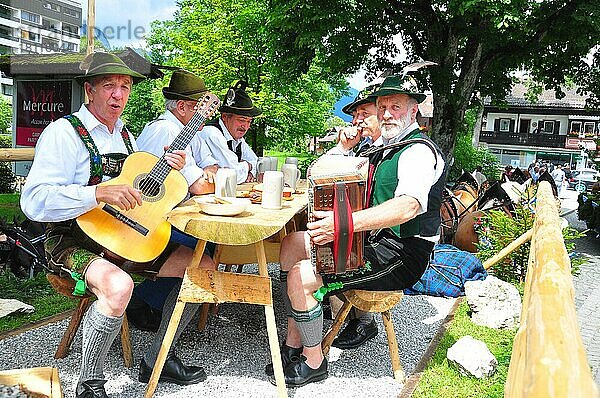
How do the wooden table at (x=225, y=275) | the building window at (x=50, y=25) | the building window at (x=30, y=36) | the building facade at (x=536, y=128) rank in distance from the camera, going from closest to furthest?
the wooden table at (x=225, y=275) → the building window at (x=30, y=36) → the building window at (x=50, y=25) → the building facade at (x=536, y=128)

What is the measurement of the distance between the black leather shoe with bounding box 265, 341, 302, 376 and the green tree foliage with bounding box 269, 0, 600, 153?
7.27 metres

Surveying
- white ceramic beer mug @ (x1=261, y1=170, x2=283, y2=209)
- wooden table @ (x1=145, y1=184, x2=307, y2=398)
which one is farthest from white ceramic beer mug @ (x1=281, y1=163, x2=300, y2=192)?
wooden table @ (x1=145, y1=184, x2=307, y2=398)

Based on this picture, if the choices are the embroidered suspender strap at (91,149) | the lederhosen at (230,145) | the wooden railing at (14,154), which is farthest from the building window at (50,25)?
the embroidered suspender strap at (91,149)

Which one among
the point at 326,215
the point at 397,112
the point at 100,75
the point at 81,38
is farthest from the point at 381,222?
the point at 81,38

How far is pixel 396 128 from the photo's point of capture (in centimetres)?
340

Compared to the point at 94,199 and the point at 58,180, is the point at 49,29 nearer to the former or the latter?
the point at 58,180

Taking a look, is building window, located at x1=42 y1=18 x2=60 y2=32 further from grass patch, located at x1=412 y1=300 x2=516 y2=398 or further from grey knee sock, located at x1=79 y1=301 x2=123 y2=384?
grass patch, located at x1=412 y1=300 x2=516 y2=398

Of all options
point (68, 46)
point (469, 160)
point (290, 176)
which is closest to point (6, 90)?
point (469, 160)

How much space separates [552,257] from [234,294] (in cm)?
176

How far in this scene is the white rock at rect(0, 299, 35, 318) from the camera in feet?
14.1

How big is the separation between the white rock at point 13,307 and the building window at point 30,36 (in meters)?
5.57

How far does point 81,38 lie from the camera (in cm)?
1007

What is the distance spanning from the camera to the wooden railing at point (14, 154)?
17.9 feet

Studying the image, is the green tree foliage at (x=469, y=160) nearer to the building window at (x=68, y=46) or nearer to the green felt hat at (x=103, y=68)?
the building window at (x=68, y=46)
